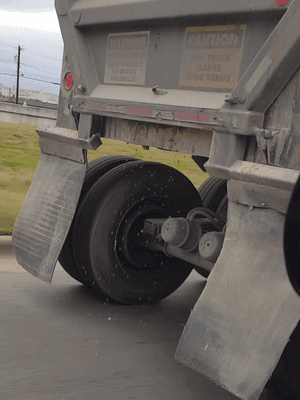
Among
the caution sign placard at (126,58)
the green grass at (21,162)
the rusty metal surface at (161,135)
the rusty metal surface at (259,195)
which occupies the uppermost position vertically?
the caution sign placard at (126,58)

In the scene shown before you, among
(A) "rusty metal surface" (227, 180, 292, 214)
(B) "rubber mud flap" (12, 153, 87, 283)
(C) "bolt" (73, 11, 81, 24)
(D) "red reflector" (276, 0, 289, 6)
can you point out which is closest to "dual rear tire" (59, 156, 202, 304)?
(B) "rubber mud flap" (12, 153, 87, 283)

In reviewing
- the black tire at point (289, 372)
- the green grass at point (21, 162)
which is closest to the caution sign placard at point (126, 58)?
the black tire at point (289, 372)

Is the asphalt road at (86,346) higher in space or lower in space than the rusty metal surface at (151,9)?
lower

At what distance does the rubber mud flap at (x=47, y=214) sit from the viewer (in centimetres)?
423

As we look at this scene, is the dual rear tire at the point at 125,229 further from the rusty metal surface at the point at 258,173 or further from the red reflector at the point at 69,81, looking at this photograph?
the rusty metal surface at the point at 258,173

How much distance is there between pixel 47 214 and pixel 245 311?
202cm

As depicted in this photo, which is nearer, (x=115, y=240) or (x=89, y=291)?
(x=115, y=240)

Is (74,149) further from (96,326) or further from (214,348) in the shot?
(214,348)

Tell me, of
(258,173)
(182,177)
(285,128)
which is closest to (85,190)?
(182,177)

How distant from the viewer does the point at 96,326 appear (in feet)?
13.2

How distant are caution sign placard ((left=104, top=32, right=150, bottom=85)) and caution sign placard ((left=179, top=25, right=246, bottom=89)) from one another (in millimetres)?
398

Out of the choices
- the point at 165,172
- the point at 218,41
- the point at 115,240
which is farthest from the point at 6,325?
the point at 218,41

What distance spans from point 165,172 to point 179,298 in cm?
112

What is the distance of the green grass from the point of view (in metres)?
8.00
